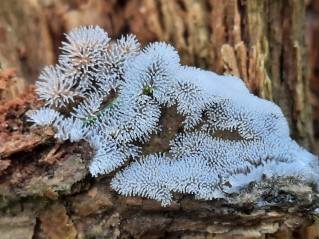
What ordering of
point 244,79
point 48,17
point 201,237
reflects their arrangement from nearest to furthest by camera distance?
point 201,237, point 244,79, point 48,17

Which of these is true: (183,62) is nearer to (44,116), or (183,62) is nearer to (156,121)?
(156,121)

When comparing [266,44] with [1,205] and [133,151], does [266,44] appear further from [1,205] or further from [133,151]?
[1,205]

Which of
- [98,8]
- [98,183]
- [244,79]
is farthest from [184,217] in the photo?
[98,8]

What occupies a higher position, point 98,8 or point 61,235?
point 98,8

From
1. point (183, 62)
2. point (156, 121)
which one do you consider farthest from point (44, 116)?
point (183, 62)

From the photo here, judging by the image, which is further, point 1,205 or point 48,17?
point 48,17
